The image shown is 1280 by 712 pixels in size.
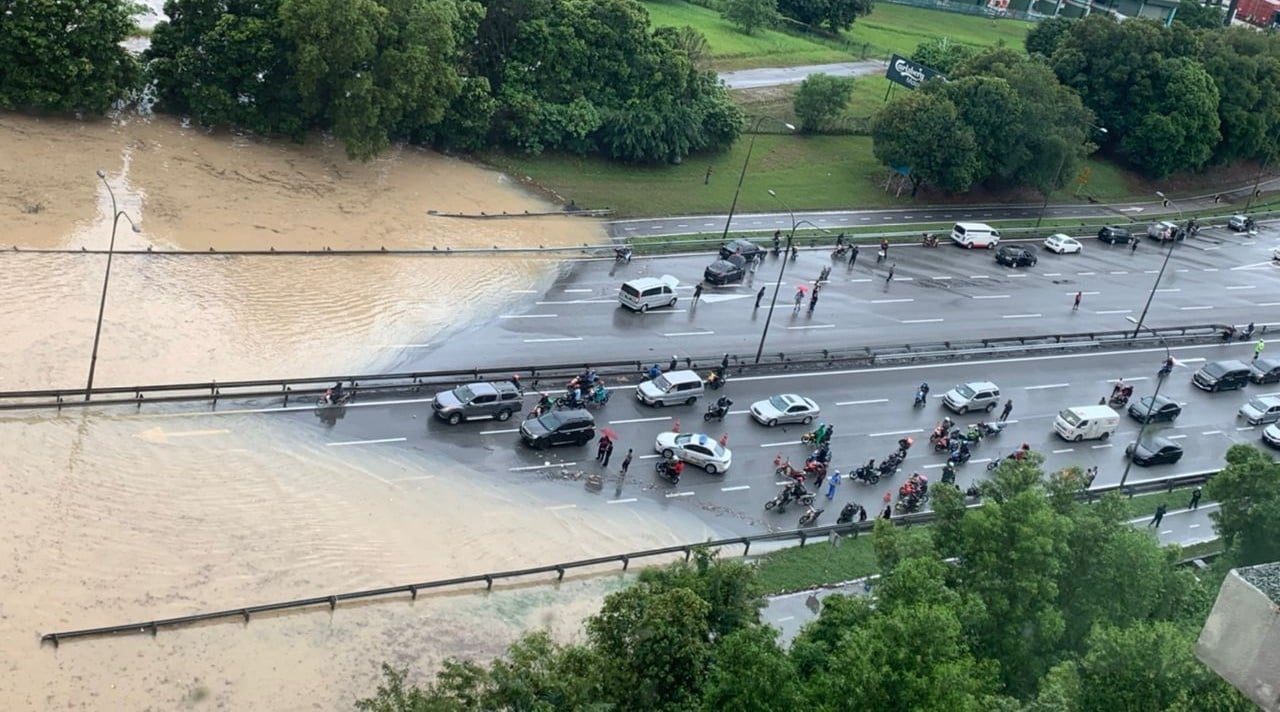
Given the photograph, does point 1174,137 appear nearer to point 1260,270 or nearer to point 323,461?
point 1260,270

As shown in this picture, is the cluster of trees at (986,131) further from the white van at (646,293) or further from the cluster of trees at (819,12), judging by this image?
the cluster of trees at (819,12)

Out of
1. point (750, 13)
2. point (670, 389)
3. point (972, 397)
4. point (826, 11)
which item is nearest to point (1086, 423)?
point (972, 397)

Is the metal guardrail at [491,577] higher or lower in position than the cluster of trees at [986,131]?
lower

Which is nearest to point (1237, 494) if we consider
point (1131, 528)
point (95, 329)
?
point (1131, 528)

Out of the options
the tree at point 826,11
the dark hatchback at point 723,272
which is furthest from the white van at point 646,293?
the tree at point 826,11

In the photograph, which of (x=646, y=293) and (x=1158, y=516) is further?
(x=646, y=293)

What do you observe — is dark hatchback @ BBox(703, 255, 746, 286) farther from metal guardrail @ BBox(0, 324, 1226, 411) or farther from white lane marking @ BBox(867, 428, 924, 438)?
white lane marking @ BBox(867, 428, 924, 438)

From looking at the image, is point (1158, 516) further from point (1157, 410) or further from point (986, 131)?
point (986, 131)
